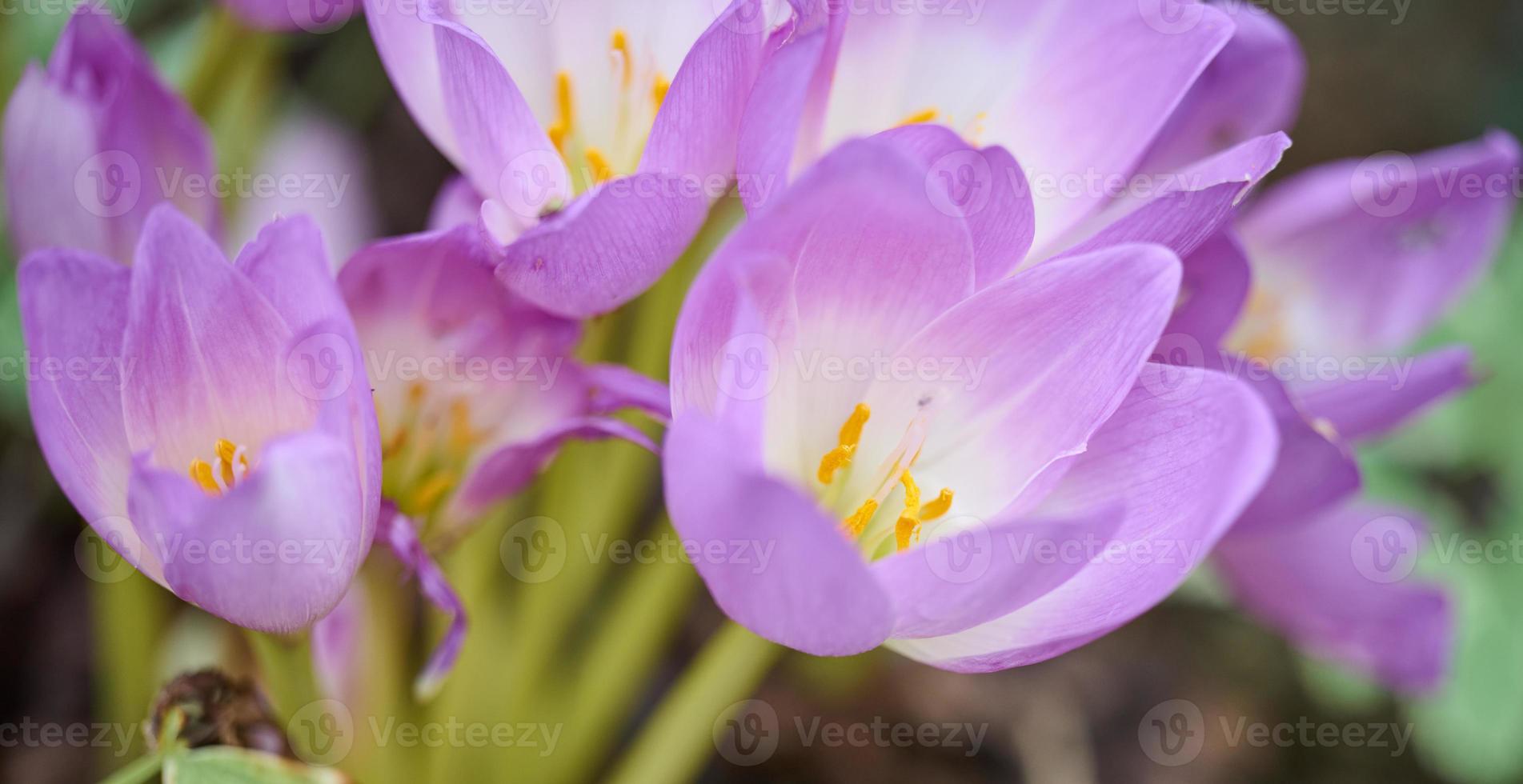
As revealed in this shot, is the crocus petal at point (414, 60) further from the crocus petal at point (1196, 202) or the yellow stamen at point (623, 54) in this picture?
the crocus petal at point (1196, 202)

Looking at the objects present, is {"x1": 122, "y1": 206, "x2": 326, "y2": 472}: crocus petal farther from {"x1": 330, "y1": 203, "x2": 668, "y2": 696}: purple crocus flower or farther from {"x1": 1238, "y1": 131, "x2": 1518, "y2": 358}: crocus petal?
{"x1": 1238, "y1": 131, "x2": 1518, "y2": 358}: crocus petal

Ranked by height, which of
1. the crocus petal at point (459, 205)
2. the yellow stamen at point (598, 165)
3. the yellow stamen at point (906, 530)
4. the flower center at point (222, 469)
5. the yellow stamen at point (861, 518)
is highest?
the crocus petal at point (459, 205)

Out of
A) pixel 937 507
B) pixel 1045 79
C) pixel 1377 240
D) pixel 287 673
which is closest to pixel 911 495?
pixel 937 507

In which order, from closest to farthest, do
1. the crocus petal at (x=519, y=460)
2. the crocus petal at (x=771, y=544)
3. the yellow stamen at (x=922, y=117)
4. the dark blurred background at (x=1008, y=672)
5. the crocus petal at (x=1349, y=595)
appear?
the crocus petal at (x=771, y=544)
the crocus petal at (x=519, y=460)
the yellow stamen at (x=922, y=117)
the crocus petal at (x=1349, y=595)
the dark blurred background at (x=1008, y=672)

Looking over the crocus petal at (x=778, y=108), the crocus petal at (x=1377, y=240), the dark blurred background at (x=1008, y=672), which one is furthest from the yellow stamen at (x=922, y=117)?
the dark blurred background at (x=1008, y=672)

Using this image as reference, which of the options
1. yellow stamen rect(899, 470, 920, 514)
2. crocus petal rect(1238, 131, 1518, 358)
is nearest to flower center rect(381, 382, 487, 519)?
yellow stamen rect(899, 470, 920, 514)

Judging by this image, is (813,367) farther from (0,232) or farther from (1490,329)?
(1490,329)
